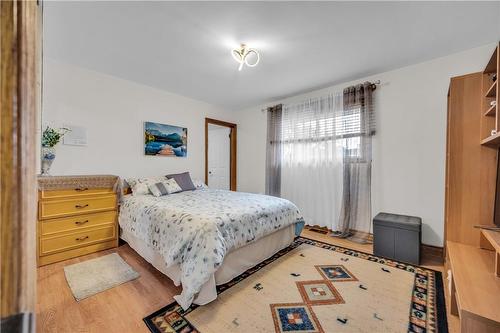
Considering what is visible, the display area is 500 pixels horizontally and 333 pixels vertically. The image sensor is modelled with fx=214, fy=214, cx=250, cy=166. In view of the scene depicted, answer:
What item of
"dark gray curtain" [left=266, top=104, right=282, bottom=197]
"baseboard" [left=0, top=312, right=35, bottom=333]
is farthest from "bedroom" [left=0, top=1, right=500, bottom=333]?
"dark gray curtain" [left=266, top=104, right=282, bottom=197]

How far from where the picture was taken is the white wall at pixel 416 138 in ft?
8.25

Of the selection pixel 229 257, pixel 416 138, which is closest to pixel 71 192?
pixel 229 257

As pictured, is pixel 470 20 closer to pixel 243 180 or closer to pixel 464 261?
pixel 464 261

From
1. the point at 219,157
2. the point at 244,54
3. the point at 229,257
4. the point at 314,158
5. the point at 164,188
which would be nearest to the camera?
the point at 229,257

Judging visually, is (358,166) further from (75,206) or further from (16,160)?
(75,206)

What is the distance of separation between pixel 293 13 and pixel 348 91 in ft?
5.75

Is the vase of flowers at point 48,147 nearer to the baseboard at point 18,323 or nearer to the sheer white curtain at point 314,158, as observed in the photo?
the baseboard at point 18,323

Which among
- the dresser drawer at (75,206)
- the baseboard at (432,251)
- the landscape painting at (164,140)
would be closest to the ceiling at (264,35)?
the landscape painting at (164,140)

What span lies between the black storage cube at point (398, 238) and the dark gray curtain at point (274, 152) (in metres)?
1.80

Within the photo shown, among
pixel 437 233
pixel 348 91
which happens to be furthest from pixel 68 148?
pixel 437 233

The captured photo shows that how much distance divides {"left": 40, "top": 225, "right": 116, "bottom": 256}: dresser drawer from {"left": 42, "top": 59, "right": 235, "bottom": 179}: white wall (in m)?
0.80

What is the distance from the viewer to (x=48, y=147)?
2.49m

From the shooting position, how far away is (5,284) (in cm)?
28

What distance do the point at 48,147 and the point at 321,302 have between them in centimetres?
329
